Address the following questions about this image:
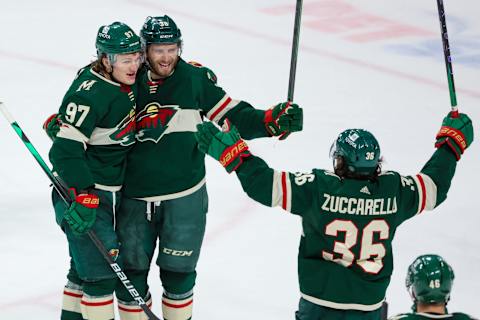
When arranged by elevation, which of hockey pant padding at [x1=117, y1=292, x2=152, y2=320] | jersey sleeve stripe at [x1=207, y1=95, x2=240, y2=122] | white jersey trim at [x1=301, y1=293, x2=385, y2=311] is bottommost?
hockey pant padding at [x1=117, y1=292, x2=152, y2=320]

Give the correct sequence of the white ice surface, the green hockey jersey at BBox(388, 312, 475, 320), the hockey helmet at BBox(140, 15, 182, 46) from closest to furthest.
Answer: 1. the green hockey jersey at BBox(388, 312, 475, 320)
2. the hockey helmet at BBox(140, 15, 182, 46)
3. the white ice surface

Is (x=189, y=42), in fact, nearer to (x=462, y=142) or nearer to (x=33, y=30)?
(x=33, y=30)

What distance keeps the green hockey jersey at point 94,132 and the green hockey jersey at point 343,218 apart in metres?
0.69

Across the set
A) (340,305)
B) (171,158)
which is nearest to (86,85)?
(171,158)

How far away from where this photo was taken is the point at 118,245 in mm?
4445

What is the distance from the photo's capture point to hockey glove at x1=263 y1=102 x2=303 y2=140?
4473mm

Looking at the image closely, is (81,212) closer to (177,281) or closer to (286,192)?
(177,281)

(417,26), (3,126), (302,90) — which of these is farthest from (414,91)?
(3,126)

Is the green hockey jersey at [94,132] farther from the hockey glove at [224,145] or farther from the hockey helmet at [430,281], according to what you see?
the hockey helmet at [430,281]

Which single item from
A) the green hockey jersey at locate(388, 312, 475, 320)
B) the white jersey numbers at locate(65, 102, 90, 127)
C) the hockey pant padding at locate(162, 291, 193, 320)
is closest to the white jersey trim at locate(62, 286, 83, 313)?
the hockey pant padding at locate(162, 291, 193, 320)

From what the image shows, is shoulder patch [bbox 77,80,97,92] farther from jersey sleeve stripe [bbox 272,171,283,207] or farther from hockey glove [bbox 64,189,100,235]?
jersey sleeve stripe [bbox 272,171,283,207]

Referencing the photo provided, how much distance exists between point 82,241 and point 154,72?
75 centimetres

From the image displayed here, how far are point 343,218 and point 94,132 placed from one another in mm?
1137

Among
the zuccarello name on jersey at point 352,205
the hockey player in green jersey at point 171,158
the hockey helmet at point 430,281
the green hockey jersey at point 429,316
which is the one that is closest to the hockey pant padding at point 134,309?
the hockey player in green jersey at point 171,158
